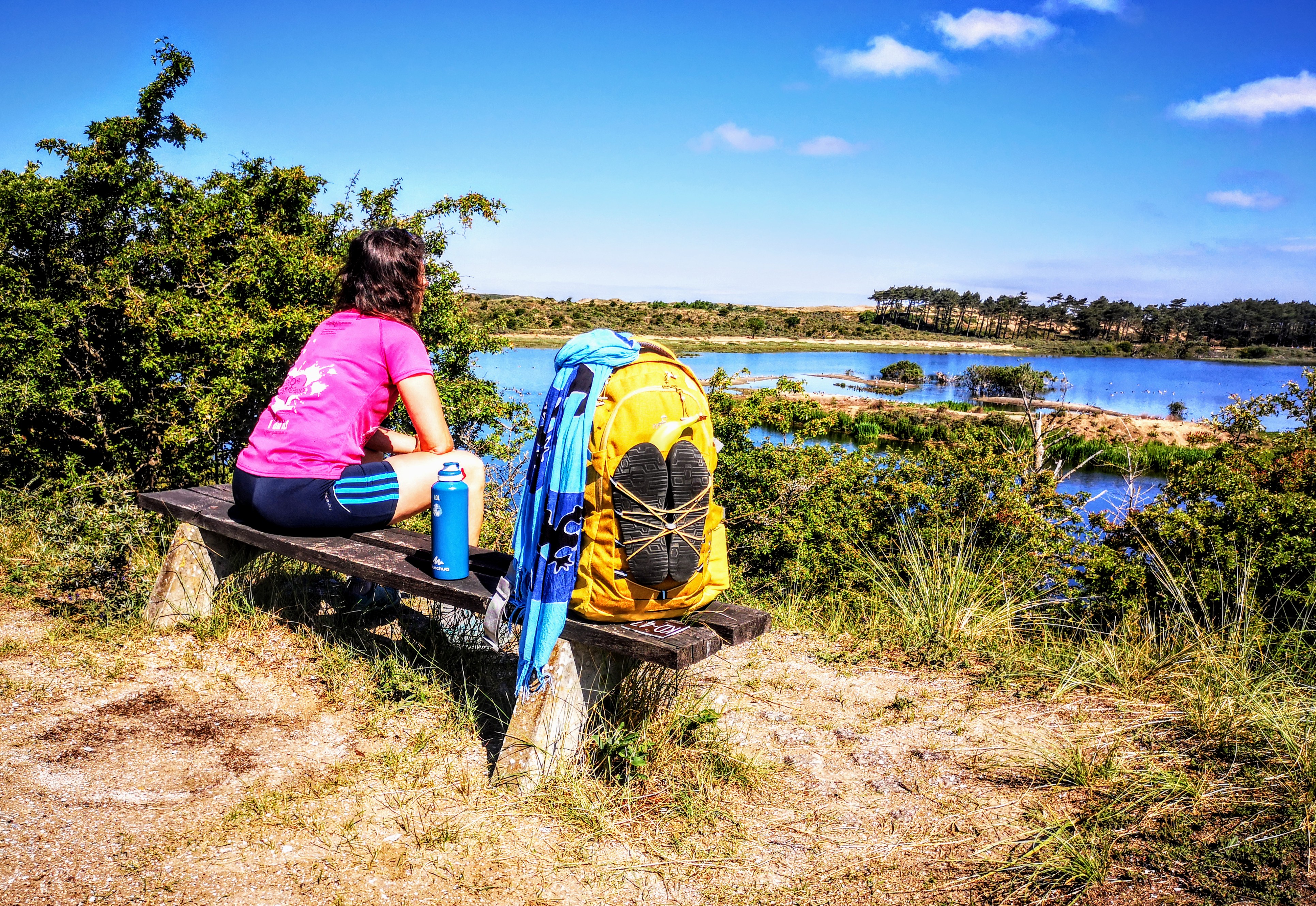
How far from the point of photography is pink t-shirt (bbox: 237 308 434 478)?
3.31 m

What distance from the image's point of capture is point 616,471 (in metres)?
2.53

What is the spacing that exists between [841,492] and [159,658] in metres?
4.97

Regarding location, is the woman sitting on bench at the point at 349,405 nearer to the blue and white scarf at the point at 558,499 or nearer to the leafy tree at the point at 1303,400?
the blue and white scarf at the point at 558,499

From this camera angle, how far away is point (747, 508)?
6840mm

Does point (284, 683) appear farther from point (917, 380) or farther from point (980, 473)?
point (917, 380)

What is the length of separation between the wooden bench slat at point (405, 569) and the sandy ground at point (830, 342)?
36.5 meters

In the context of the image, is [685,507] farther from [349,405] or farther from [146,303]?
[146,303]

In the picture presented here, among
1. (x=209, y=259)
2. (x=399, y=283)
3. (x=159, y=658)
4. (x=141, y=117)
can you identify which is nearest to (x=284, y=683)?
(x=159, y=658)

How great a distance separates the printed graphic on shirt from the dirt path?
1.15 metres

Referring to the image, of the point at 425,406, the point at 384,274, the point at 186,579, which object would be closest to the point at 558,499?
the point at 425,406

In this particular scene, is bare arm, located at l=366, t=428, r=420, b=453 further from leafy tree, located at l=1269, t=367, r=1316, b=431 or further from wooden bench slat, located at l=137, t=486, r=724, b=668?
leafy tree, located at l=1269, t=367, r=1316, b=431

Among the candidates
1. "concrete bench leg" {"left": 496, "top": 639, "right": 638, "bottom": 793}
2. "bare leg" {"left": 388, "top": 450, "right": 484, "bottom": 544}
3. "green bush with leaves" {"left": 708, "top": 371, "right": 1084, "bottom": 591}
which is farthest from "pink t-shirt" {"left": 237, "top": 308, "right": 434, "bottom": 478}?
"green bush with leaves" {"left": 708, "top": 371, "right": 1084, "bottom": 591}

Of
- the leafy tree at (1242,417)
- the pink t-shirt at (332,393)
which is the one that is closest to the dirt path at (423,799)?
the pink t-shirt at (332,393)

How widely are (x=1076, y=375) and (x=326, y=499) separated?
7253 centimetres
